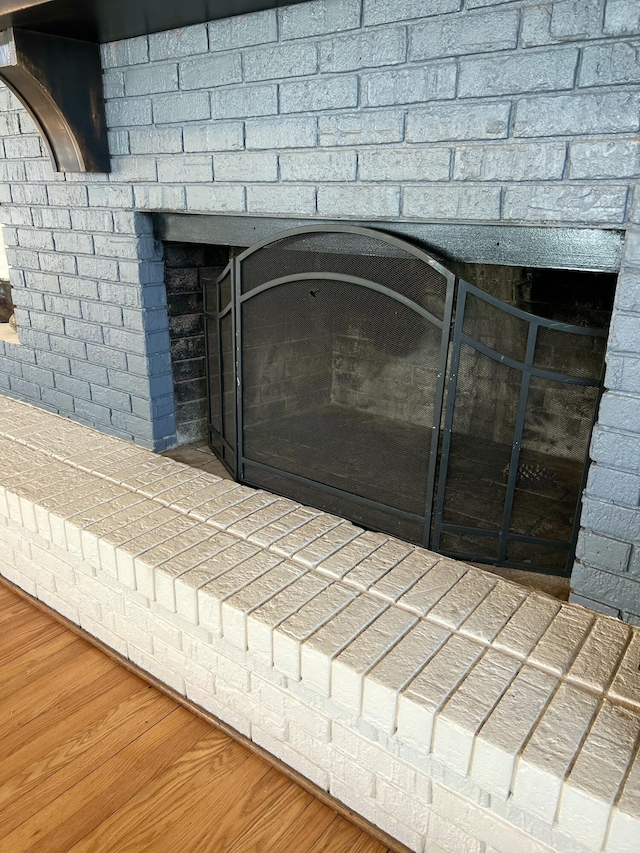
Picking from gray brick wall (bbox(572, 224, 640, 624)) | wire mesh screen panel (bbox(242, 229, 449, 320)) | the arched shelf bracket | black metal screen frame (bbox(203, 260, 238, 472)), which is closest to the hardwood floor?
gray brick wall (bbox(572, 224, 640, 624))

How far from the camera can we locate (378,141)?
1.52 meters

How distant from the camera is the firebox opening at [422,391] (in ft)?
5.06

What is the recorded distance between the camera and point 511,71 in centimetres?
130

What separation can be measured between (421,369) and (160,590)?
0.84 metres

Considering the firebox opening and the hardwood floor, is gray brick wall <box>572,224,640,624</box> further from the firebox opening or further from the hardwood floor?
the hardwood floor

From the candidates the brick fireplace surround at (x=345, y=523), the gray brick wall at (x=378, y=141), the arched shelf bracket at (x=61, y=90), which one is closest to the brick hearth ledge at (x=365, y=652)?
the brick fireplace surround at (x=345, y=523)

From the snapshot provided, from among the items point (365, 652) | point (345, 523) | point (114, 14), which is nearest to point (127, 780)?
point (365, 652)

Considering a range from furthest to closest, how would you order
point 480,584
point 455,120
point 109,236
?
1. point 109,236
2. point 455,120
3. point 480,584

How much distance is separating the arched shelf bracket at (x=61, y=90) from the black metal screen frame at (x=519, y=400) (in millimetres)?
1357

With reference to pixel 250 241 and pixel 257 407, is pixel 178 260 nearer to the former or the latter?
pixel 250 241

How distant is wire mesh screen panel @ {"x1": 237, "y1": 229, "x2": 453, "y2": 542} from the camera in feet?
5.32

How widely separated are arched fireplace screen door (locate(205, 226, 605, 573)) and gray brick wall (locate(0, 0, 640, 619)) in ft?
0.53

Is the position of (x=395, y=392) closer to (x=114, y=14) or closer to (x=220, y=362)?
(x=220, y=362)

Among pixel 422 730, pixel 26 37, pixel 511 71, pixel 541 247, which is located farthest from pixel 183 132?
pixel 422 730
